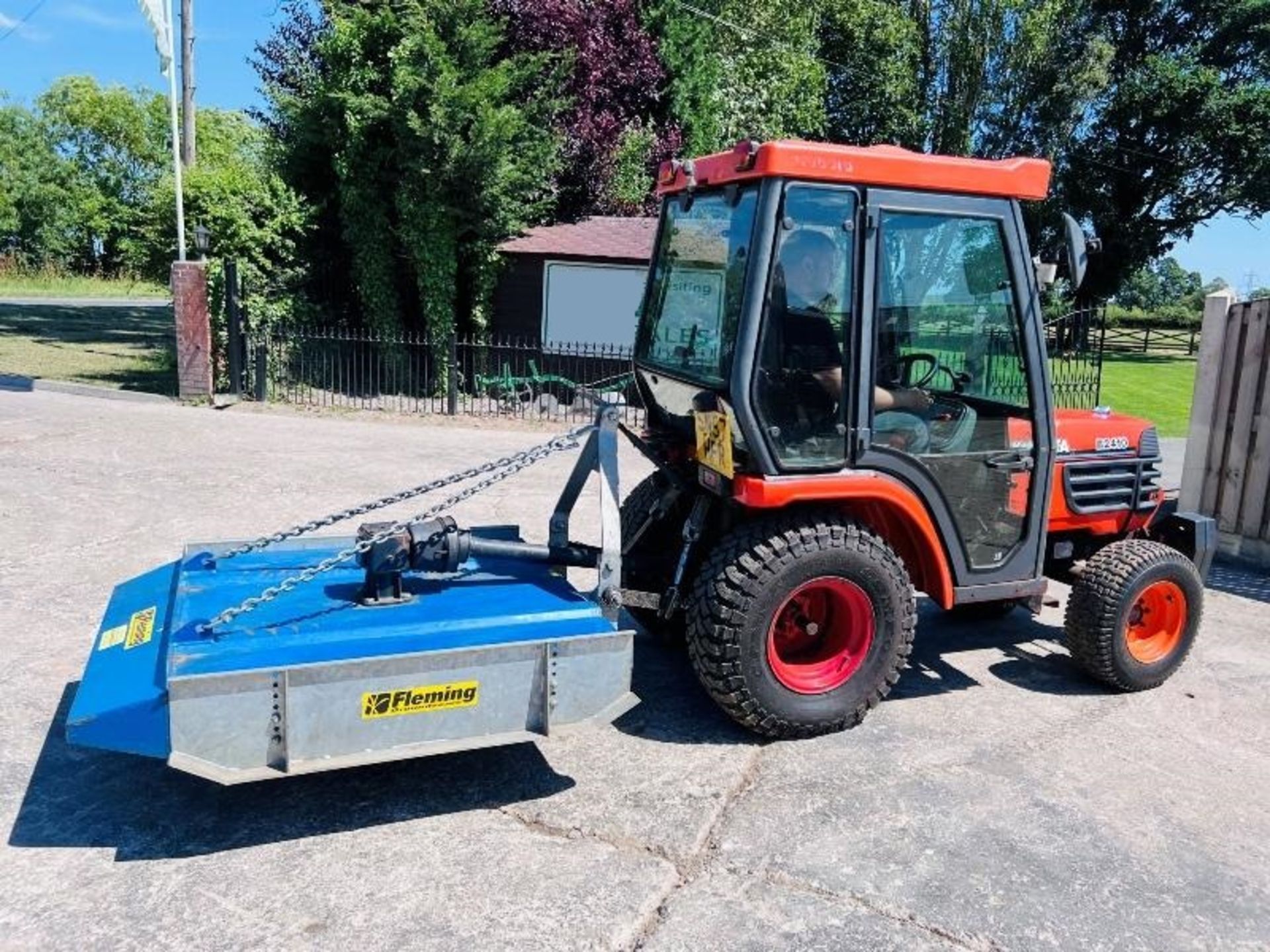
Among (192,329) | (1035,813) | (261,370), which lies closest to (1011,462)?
(1035,813)

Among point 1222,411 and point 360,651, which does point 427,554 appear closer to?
point 360,651

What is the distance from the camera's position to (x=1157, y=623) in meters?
4.99

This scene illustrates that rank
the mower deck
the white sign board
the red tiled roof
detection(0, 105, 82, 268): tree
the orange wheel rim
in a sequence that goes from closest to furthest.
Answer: the mower deck < the orange wheel rim < the red tiled roof < the white sign board < detection(0, 105, 82, 268): tree

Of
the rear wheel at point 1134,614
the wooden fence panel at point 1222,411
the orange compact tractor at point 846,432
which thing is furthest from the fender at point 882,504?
the wooden fence panel at point 1222,411

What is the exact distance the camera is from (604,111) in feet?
52.5

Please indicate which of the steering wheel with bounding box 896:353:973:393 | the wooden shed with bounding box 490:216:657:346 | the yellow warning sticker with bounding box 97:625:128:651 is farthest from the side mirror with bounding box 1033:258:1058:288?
the wooden shed with bounding box 490:216:657:346

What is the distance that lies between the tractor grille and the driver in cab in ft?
4.78

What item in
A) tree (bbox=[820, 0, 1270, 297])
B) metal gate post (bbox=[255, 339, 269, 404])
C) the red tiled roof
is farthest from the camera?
tree (bbox=[820, 0, 1270, 297])

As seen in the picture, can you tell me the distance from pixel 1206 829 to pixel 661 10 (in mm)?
16263

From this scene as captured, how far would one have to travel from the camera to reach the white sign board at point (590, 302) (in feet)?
47.9

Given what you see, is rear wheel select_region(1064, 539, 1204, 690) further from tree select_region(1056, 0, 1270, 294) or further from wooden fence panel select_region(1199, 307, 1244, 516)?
tree select_region(1056, 0, 1270, 294)

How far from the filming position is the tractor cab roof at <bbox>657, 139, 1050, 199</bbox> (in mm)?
3832

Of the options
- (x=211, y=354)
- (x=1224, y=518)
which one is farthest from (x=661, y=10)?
(x=1224, y=518)

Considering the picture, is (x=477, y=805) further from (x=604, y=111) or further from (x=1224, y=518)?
(x=604, y=111)
